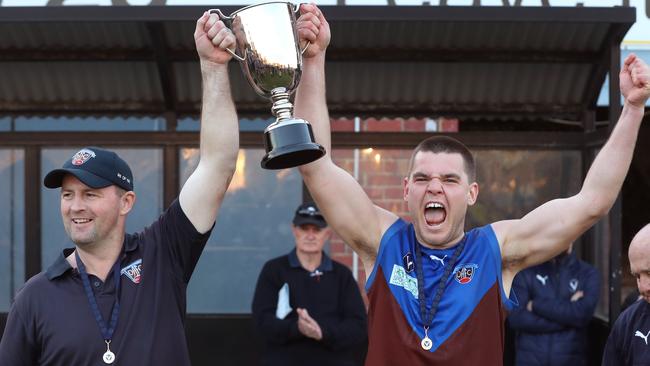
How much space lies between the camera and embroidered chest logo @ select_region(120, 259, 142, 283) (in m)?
2.75

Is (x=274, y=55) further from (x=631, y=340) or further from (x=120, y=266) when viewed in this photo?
(x=631, y=340)

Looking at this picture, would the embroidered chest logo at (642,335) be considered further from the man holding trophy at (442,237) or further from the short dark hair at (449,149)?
the short dark hair at (449,149)

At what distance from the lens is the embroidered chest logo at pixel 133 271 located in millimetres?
2752

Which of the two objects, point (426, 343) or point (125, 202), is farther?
point (125, 202)

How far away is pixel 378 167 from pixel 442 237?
10.4 ft

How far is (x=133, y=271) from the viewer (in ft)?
9.08

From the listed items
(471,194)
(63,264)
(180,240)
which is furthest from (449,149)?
(63,264)

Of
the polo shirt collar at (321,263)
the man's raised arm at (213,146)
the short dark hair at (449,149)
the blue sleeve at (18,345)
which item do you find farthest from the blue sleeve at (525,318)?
the blue sleeve at (18,345)

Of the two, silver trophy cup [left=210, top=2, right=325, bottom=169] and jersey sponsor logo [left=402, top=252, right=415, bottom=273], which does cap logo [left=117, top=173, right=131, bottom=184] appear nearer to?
silver trophy cup [left=210, top=2, right=325, bottom=169]

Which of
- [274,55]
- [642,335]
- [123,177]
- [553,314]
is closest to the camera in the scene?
[274,55]

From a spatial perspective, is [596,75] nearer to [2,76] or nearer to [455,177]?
[455,177]

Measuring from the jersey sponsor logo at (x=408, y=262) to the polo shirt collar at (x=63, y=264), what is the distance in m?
0.93

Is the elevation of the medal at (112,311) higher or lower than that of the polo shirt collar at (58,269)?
lower

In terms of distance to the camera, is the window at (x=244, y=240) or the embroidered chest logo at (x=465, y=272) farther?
the window at (x=244, y=240)
